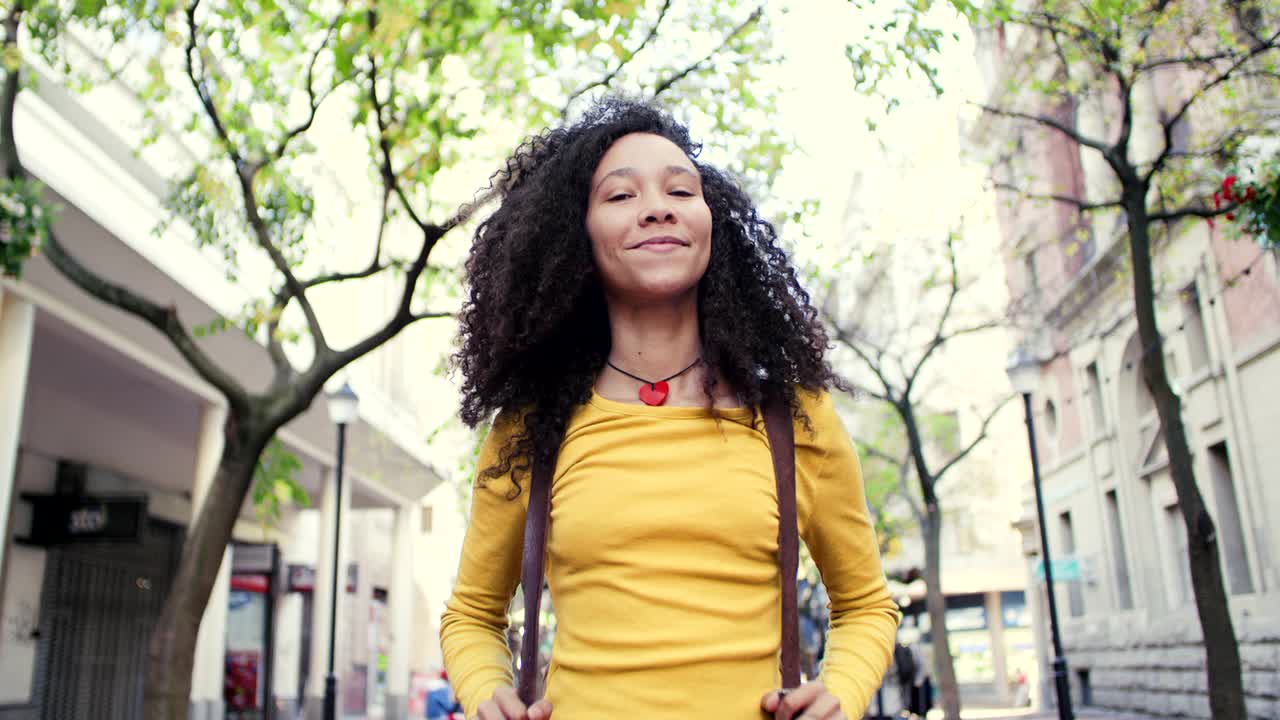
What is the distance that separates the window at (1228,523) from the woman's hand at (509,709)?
58.1 feet

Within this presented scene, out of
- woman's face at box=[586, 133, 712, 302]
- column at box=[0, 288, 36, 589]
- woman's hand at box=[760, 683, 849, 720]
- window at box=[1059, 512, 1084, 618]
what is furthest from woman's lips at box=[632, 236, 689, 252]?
window at box=[1059, 512, 1084, 618]

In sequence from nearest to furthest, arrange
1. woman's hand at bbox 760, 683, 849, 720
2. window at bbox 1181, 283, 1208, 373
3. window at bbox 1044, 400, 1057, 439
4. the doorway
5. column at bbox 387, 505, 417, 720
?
woman's hand at bbox 760, 683, 849, 720 → the doorway → window at bbox 1181, 283, 1208, 373 → column at bbox 387, 505, 417, 720 → window at bbox 1044, 400, 1057, 439

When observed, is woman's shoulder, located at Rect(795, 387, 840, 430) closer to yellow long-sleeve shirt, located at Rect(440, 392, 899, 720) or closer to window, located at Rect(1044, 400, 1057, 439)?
yellow long-sleeve shirt, located at Rect(440, 392, 899, 720)

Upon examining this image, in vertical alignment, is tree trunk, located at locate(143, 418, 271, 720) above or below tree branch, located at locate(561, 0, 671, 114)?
below

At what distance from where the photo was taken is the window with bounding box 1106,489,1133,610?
2350 cm

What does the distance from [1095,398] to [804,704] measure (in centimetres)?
2498

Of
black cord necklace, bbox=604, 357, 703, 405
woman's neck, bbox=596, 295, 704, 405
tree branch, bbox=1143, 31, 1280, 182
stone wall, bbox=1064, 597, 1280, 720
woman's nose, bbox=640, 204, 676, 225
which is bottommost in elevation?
stone wall, bbox=1064, 597, 1280, 720

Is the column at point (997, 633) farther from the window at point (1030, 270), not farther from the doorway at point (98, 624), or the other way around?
the doorway at point (98, 624)

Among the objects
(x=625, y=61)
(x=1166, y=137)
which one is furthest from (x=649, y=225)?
(x=1166, y=137)

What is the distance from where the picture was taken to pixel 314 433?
20.6 meters

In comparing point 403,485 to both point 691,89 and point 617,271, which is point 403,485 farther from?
point 617,271

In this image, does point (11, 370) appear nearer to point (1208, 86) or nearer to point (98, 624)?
point (98, 624)

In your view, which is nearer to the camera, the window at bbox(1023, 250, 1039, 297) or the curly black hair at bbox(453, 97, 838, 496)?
the curly black hair at bbox(453, 97, 838, 496)

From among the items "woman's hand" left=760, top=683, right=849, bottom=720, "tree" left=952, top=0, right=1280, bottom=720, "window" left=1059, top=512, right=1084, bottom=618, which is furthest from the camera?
"window" left=1059, top=512, right=1084, bottom=618
